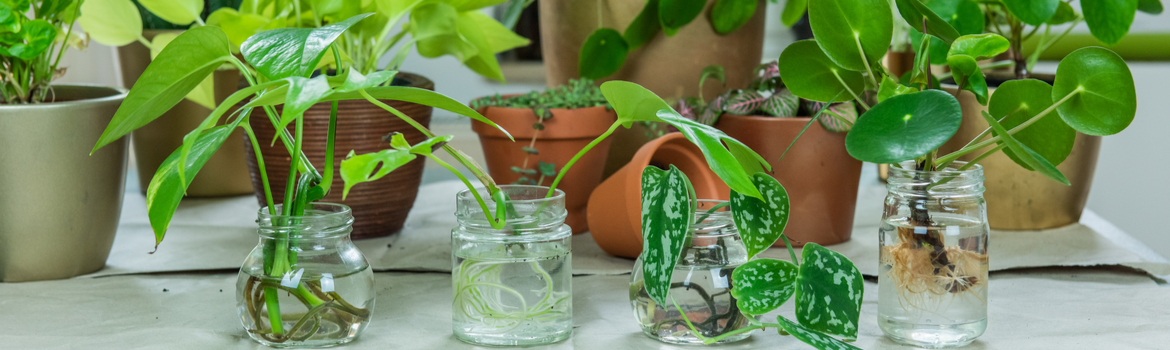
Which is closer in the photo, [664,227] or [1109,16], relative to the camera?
[664,227]

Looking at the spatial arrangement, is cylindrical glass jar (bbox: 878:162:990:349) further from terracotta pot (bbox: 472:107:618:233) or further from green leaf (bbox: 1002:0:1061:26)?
terracotta pot (bbox: 472:107:618:233)

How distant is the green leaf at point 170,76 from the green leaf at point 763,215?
0.32 metres

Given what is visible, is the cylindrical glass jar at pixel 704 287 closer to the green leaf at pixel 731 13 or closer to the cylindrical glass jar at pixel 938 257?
the cylindrical glass jar at pixel 938 257

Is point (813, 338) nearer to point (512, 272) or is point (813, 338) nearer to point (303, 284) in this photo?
point (512, 272)

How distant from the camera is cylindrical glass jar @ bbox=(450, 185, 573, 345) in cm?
57

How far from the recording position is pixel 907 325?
1.90 ft

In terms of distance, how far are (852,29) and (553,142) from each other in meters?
0.41

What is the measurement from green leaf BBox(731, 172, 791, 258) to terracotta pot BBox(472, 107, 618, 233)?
0.38 m

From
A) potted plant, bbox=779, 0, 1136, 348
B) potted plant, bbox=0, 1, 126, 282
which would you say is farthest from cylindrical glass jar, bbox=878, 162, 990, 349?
potted plant, bbox=0, 1, 126, 282

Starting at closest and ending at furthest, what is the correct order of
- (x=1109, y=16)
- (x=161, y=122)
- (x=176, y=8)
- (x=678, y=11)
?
1. (x=1109, y=16)
2. (x=176, y=8)
3. (x=678, y=11)
4. (x=161, y=122)

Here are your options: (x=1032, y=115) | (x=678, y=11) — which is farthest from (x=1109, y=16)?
(x=678, y=11)

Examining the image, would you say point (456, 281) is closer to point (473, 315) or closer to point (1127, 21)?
point (473, 315)

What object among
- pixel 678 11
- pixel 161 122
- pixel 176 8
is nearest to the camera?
pixel 176 8

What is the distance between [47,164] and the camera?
0.71m
